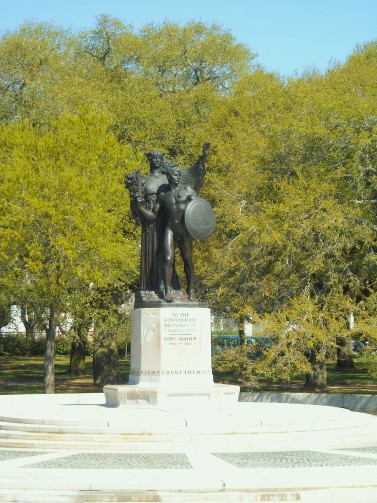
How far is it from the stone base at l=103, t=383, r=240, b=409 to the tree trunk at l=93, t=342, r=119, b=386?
62.9 feet

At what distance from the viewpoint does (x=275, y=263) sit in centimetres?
3000

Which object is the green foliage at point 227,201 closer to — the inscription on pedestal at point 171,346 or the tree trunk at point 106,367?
the tree trunk at point 106,367

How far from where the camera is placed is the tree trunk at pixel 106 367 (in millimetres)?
38812

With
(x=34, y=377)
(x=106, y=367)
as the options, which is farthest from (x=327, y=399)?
(x=34, y=377)

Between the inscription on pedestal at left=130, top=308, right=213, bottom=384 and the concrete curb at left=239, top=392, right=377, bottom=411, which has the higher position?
the inscription on pedestal at left=130, top=308, right=213, bottom=384

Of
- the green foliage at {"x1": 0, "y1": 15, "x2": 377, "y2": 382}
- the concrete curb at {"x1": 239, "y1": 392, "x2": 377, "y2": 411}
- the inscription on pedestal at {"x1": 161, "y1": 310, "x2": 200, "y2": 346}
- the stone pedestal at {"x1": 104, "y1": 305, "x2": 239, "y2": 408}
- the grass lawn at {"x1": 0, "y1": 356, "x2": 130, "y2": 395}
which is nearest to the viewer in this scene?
the stone pedestal at {"x1": 104, "y1": 305, "x2": 239, "y2": 408}

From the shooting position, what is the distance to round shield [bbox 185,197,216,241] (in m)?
20.5

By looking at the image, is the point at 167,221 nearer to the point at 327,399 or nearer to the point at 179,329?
the point at 179,329

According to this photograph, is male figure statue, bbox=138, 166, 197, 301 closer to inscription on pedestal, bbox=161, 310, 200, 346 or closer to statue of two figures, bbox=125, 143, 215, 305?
statue of two figures, bbox=125, 143, 215, 305

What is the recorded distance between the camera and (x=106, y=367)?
39.0 meters

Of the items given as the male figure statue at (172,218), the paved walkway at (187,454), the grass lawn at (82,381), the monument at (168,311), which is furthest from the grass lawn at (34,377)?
the paved walkway at (187,454)

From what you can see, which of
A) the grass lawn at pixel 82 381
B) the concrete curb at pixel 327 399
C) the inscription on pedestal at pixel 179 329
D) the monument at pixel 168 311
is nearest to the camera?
the monument at pixel 168 311

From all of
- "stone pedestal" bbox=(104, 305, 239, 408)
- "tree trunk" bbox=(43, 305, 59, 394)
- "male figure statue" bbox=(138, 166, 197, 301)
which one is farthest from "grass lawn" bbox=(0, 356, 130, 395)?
"stone pedestal" bbox=(104, 305, 239, 408)

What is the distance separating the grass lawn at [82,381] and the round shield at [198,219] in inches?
593
